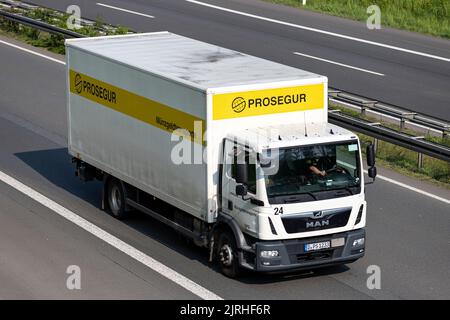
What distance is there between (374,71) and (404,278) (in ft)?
49.7

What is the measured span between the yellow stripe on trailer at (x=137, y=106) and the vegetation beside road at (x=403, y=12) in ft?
60.6

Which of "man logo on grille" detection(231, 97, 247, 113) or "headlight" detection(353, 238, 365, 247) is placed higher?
"man logo on grille" detection(231, 97, 247, 113)

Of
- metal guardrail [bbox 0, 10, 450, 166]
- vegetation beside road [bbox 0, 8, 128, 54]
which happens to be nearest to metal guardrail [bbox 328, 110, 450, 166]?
metal guardrail [bbox 0, 10, 450, 166]

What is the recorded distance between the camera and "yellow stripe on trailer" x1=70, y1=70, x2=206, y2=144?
1589cm

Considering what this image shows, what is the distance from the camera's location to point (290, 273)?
15906mm

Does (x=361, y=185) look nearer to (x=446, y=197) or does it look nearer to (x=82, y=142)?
(x=446, y=197)

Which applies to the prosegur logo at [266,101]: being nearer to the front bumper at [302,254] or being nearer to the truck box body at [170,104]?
the truck box body at [170,104]

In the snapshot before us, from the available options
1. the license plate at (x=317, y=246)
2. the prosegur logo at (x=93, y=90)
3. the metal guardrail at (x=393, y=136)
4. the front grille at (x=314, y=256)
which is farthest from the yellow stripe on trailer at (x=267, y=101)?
the metal guardrail at (x=393, y=136)

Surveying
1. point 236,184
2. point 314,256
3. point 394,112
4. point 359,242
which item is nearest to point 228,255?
point 236,184

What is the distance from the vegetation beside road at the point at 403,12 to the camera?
3550 cm

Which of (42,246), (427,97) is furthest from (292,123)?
(427,97)

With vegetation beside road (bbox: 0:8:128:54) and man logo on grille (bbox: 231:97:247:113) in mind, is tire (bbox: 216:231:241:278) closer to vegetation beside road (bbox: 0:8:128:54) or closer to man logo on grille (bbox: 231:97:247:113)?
man logo on grille (bbox: 231:97:247:113)

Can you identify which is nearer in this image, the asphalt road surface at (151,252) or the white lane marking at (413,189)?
the asphalt road surface at (151,252)

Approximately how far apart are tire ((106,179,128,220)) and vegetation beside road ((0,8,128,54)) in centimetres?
1213
